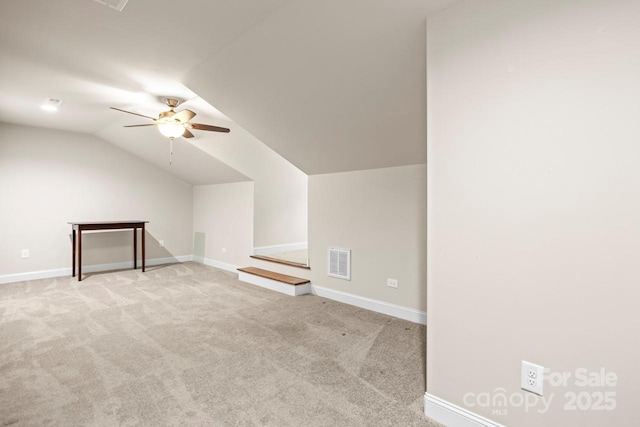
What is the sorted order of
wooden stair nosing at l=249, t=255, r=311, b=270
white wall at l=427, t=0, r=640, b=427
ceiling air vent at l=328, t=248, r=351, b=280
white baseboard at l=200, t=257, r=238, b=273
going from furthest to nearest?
white baseboard at l=200, t=257, r=238, b=273, wooden stair nosing at l=249, t=255, r=311, b=270, ceiling air vent at l=328, t=248, r=351, b=280, white wall at l=427, t=0, r=640, b=427

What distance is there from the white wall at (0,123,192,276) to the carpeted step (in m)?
2.31

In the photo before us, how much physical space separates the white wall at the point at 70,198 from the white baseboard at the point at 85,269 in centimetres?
6

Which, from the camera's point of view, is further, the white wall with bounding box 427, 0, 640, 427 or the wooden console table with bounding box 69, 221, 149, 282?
the wooden console table with bounding box 69, 221, 149, 282

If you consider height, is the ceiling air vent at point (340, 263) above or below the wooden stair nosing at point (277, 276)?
above

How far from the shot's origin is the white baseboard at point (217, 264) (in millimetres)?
5542

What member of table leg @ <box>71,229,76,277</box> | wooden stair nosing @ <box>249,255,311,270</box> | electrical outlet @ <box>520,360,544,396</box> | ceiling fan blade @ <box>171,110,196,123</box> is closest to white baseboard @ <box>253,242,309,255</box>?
wooden stair nosing @ <box>249,255,311,270</box>

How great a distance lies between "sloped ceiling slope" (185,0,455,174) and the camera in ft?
6.24

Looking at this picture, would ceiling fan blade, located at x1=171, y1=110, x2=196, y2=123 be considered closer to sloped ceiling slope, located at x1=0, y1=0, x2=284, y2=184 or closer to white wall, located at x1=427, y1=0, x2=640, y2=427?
sloped ceiling slope, located at x1=0, y1=0, x2=284, y2=184

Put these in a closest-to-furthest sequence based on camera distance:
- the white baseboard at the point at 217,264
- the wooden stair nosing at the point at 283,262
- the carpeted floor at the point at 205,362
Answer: the carpeted floor at the point at 205,362
the wooden stair nosing at the point at 283,262
the white baseboard at the point at 217,264

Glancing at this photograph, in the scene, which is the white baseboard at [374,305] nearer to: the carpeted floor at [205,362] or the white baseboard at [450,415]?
the carpeted floor at [205,362]

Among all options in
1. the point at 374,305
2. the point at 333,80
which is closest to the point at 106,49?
the point at 333,80

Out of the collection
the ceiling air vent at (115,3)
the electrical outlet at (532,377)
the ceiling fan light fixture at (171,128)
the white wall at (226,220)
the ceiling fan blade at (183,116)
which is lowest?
the electrical outlet at (532,377)

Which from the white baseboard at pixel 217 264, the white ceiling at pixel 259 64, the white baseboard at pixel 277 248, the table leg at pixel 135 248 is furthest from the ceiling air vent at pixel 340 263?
the table leg at pixel 135 248

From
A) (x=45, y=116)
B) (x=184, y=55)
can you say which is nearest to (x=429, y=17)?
(x=184, y=55)
